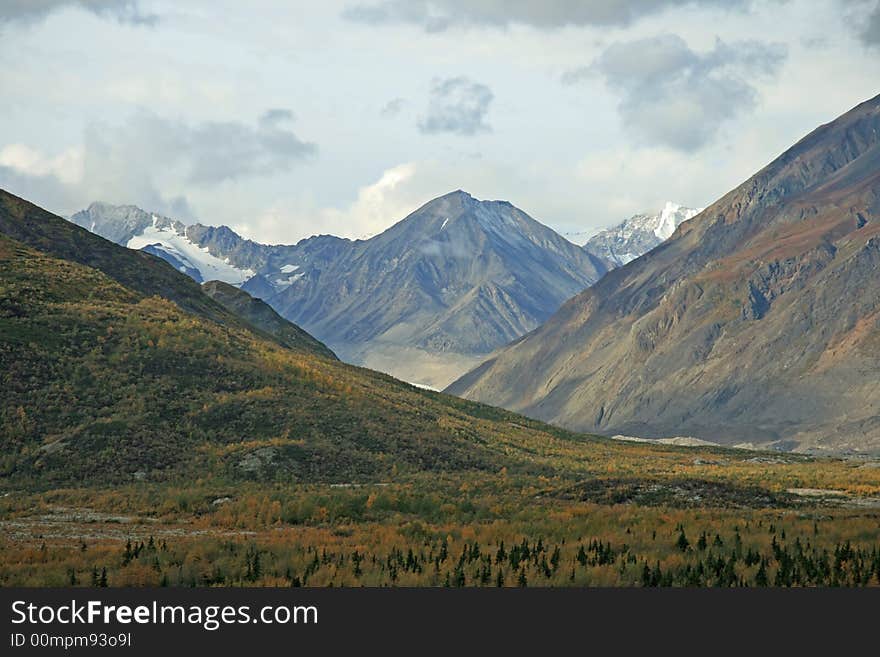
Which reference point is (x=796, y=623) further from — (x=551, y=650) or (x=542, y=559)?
(x=542, y=559)

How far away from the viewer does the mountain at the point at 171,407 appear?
66.5 meters

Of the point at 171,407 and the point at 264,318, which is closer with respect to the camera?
the point at 171,407

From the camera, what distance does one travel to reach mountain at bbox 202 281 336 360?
15262 centimetres

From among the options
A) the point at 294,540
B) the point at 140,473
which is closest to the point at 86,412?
the point at 140,473

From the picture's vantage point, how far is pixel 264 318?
16338cm

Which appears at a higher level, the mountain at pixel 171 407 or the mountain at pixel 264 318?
the mountain at pixel 264 318

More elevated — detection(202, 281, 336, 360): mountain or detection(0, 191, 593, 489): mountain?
detection(202, 281, 336, 360): mountain

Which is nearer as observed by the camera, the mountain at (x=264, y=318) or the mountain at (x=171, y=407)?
the mountain at (x=171, y=407)

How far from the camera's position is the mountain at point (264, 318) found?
152625 millimetres

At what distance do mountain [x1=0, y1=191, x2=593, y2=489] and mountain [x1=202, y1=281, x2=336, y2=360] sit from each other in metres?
45.5

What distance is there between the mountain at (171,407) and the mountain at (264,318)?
45.5 metres

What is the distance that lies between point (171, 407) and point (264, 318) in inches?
3507

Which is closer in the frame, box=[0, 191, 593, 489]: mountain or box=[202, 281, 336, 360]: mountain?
box=[0, 191, 593, 489]: mountain

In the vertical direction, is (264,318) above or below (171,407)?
above
